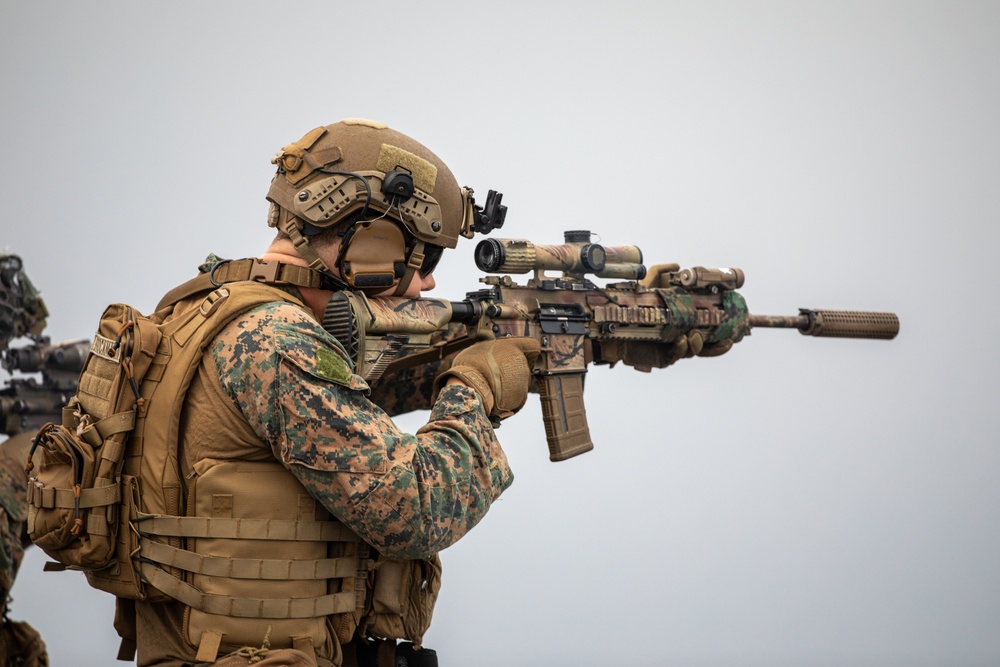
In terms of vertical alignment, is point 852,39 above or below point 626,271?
above

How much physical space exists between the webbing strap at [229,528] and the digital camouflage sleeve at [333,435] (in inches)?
5.7

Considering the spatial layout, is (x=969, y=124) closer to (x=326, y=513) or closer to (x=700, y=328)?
(x=700, y=328)

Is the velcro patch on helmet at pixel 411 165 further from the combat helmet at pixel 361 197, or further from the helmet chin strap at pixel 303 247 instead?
the helmet chin strap at pixel 303 247

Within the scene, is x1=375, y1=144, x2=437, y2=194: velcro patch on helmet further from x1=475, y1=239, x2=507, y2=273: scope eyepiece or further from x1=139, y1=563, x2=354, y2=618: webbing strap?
x1=139, y1=563, x2=354, y2=618: webbing strap

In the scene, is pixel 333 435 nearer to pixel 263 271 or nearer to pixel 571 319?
pixel 263 271

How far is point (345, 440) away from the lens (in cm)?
357

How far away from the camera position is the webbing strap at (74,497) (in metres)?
3.65

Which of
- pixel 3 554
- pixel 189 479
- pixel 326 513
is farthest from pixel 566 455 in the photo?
pixel 3 554

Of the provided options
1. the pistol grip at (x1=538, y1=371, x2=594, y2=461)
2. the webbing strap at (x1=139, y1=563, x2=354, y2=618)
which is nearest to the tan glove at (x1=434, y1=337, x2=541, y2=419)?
the pistol grip at (x1=538, y1=371, x2=594, y2=461)

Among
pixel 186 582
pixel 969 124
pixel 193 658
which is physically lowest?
pixel 193 658

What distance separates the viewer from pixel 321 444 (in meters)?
3.56

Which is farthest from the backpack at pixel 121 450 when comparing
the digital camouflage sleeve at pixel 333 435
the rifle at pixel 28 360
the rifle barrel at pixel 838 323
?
the rifle barrel at pixel 838 323

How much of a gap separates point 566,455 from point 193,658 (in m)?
1.81

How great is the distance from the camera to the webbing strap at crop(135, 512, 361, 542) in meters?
3.67
